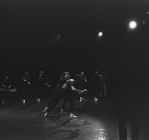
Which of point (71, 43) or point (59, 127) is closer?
point (59, 127)

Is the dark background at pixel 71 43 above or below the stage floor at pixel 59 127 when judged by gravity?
above

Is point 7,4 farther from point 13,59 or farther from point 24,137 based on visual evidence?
point 24,137

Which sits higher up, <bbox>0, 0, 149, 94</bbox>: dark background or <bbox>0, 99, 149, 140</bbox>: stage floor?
<bbox>0, 0, 149, 94</bbox>: dark background

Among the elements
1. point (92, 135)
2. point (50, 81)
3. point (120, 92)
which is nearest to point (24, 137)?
point (92, 135)

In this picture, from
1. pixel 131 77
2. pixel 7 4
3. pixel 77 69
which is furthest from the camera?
pixel 77 69

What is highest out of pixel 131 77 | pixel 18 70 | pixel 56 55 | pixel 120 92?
pixel 56 55

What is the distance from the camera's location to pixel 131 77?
3400 mm

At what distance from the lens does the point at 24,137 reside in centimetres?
521

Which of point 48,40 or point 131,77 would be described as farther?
point 48,40

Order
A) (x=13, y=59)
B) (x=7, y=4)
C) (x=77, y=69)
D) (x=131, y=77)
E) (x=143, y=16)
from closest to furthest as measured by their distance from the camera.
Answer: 1. (x=131, y=77)
2. (x=7, y=4)
3. (x=143, y=16)
4. (x=13, y=59)
5. (x=77, y=69)

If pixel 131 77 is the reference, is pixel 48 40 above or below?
above

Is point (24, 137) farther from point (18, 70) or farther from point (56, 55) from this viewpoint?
point (56, 55)

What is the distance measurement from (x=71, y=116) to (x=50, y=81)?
1458 cm

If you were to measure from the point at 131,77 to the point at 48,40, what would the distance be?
2020cm
